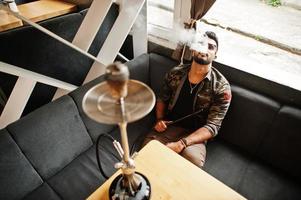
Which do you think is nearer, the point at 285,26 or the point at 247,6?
the point at 285,26

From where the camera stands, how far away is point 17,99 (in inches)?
79.1

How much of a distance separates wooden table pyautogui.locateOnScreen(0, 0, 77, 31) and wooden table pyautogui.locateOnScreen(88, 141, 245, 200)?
2.04 meters

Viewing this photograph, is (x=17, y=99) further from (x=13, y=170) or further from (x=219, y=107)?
(x=219, y=107)

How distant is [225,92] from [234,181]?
606 mm

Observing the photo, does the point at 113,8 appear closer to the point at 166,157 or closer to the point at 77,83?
the point at 77,83

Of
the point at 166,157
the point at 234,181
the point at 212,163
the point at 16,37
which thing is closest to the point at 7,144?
the point at 166,157

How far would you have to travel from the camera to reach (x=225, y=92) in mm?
1619

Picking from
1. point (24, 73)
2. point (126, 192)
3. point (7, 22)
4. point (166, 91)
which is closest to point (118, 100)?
point (126, 192)

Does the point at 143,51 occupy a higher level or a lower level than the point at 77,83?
higher

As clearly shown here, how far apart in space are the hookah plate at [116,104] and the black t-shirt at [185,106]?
1118 mm

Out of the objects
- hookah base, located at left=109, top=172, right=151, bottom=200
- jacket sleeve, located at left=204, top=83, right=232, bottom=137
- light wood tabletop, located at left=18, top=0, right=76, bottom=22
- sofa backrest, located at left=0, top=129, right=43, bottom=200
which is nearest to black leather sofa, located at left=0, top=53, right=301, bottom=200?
sofa backrest, located at left=0, top=129, right=43, bottom=200

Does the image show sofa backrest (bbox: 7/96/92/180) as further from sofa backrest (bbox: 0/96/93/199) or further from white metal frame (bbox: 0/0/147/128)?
white metal frame (bbox: 0/0/147/128)

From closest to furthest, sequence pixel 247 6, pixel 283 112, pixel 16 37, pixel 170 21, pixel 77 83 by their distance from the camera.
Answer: pixel 283 112
pixel 247 6
pixel 16 37
pixel 170 21
pixel 77 83

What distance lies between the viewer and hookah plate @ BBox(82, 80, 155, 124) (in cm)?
56
